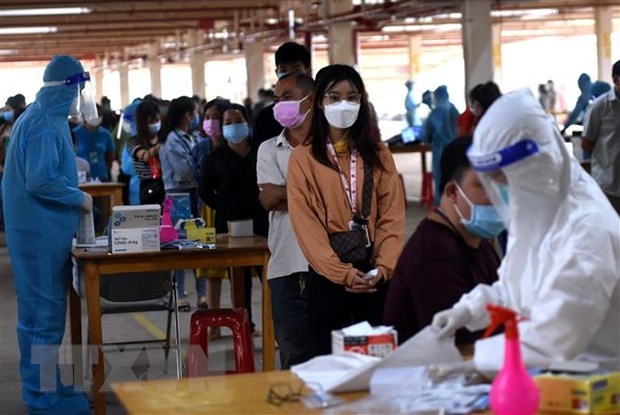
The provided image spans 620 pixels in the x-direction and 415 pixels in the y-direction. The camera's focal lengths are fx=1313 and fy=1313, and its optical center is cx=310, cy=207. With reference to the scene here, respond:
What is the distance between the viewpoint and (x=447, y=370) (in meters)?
2.90

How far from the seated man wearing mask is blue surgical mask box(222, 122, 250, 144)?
344cm

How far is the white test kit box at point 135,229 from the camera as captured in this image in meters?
5.52

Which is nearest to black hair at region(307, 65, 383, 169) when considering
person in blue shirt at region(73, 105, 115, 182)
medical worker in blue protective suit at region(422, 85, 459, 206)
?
person in blue shirt at region(73, 105, 115, 182)

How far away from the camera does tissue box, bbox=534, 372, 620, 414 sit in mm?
→ 2635

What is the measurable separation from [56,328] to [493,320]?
334 centimetres

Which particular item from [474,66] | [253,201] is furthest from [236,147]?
[474,66]

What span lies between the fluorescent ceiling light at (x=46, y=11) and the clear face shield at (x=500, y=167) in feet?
66.7

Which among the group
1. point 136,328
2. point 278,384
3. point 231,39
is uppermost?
point 231,39

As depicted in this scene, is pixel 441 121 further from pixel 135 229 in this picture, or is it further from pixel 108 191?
pixel 135 229

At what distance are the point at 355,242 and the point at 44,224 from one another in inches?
61.1

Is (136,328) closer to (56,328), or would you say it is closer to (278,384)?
(56,328)

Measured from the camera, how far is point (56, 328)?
569cm

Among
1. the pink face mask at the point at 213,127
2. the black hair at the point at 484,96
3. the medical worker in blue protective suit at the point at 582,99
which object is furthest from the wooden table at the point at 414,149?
the pink face mask at the point at 213,127

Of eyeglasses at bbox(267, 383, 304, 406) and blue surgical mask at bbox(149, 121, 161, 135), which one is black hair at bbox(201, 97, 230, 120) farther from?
eyeglasses at bbox(267, 383, 304, 406)
